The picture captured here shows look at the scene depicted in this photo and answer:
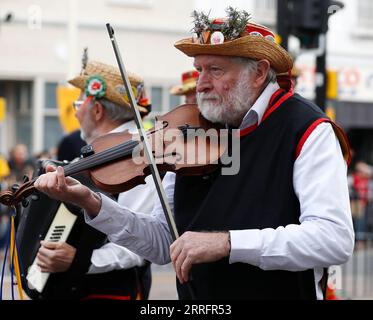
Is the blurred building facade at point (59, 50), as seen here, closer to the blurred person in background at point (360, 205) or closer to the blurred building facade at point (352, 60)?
the blurred building facade at point (352, 60)

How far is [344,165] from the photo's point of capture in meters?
2.82

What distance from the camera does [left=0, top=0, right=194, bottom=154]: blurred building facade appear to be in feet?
58.8

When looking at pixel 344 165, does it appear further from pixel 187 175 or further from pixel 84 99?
pixel 84 99

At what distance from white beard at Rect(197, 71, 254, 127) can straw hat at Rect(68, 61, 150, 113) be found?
4.26ft

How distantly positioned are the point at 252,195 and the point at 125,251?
48.4 inches

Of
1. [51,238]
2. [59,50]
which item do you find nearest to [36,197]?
[51,238]

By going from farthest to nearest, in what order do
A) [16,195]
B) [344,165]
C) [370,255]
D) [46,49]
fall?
1. [46,49]
2. [370,255]
3. [16,195]
4. [344,165]

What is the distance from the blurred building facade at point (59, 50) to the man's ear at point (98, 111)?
1339 cm

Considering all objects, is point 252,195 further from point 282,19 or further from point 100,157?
point 282,19

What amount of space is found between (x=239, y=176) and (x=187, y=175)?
22 centimetres

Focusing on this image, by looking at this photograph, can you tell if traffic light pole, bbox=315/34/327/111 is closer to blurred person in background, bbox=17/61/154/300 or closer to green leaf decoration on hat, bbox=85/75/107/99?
blurred person in background, bbox=17/61/154/300

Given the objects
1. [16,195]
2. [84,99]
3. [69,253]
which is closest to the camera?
[16,195]

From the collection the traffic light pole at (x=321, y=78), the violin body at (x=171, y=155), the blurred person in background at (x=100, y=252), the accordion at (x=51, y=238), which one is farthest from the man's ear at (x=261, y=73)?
the traffic light pole at (x=321, y=78)
